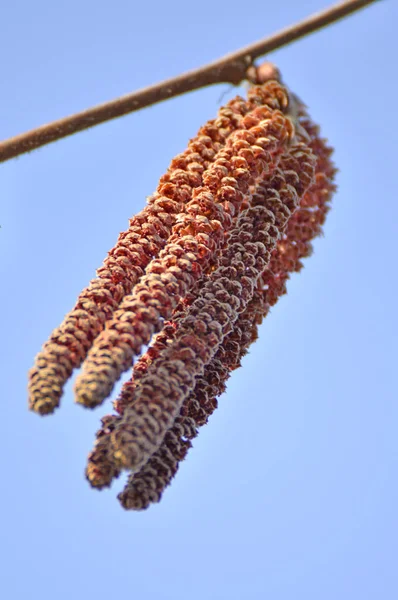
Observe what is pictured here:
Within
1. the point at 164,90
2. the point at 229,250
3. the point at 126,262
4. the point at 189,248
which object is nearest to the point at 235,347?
the point at 229,250

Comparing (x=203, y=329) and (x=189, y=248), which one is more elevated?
(x=189, y=248)

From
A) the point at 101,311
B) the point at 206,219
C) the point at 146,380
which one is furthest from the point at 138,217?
the point at 146,380

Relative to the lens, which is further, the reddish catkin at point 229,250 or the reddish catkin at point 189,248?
the reddish catkin at point 229,250

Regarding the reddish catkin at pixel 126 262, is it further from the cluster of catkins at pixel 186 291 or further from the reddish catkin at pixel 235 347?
the reddish catkin at pixel 235 347

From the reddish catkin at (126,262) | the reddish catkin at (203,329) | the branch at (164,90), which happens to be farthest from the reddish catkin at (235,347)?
the branch at (164,90)

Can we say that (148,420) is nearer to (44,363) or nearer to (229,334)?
(44,363)

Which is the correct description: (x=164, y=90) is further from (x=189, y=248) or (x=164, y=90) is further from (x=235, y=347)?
(x=235, y=347)
